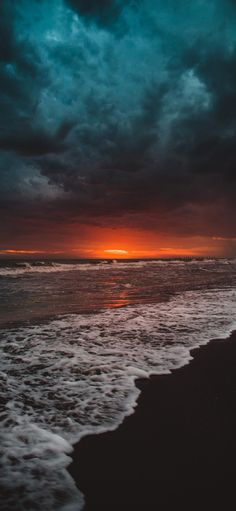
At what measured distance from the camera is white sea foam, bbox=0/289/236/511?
2662 mm

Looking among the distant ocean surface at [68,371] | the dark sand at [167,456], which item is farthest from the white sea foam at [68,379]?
the dark sand at [167,456]

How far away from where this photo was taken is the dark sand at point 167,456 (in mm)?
2373

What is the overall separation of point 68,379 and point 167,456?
232 cm

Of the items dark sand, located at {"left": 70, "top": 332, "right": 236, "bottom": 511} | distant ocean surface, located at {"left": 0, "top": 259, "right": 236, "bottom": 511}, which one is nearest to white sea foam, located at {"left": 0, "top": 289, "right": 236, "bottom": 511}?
distant ocean surface, located at {"left": 0, "top": 259, "right": 236, "bottom": 511}

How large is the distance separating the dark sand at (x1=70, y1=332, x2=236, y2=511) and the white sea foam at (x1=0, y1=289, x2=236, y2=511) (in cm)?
20

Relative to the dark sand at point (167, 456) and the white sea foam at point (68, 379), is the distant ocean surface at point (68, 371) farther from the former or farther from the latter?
the dark sand at point (167, 456)

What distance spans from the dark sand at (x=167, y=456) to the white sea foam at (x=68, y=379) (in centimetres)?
20

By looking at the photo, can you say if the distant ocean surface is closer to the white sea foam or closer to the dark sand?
the white sea foam

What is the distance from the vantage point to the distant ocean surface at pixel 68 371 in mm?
2693

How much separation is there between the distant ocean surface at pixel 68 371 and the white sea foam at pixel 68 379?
0.03 feet

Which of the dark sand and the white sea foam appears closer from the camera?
the dark sand

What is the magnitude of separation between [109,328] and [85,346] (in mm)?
1671

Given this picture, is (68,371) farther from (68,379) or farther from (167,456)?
(167,456)

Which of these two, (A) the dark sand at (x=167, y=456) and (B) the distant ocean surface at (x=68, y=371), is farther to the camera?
(B) the distant ocean surface at (x=68, y=371)
